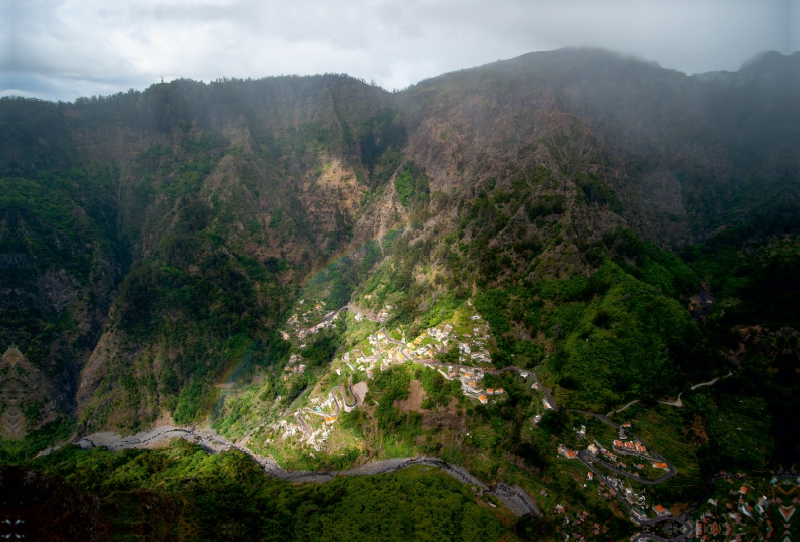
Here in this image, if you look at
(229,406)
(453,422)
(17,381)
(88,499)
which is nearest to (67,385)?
(17,381)

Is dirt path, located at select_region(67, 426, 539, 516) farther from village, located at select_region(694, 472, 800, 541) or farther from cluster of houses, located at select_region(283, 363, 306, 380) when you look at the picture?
village, located at select_region(694, 472, 800, 541)

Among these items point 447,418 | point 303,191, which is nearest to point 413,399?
point 447,418

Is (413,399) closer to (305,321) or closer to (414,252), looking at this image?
(414,252)

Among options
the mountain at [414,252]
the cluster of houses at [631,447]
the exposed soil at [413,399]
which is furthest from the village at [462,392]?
the exposed soil at [413,399]

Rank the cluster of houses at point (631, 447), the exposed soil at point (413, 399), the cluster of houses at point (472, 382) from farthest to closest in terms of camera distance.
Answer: the exposed soil at point (413, 399) → the cluster of houses at point (472, 382) → the cluster of houses at point (631, 447)

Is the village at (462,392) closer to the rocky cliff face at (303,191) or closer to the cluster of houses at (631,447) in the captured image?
the cluster of houses at (631,447)

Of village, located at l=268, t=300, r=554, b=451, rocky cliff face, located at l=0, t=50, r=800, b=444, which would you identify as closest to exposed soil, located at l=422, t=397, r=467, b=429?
village, located at l=268, t=300, r=554, b=451
